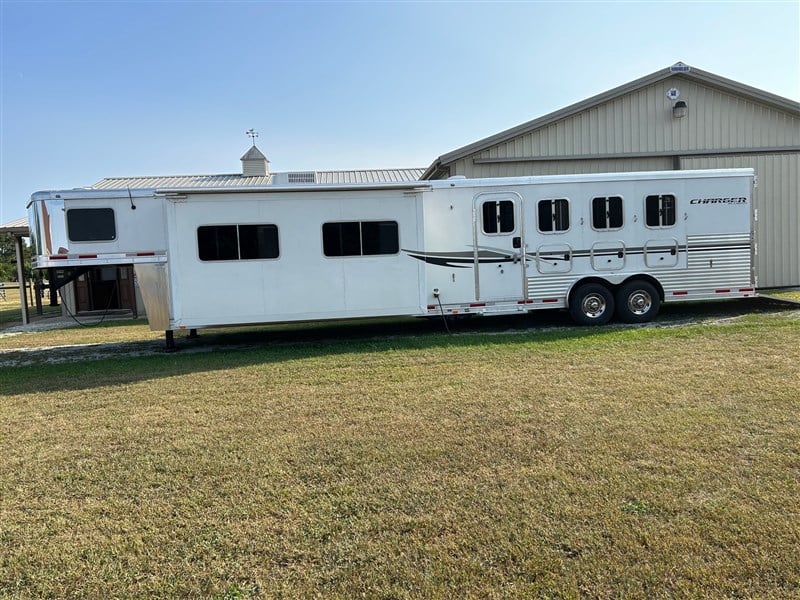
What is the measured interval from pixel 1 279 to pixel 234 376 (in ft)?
162

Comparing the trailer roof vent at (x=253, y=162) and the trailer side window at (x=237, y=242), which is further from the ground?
the trailer roof vent at (x=253, y=162)

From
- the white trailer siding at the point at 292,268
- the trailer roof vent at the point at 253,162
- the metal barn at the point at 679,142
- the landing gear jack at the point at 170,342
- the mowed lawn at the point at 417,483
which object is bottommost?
the mowed lawn at the point at 417,483

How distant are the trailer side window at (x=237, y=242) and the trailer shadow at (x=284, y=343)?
1.53m

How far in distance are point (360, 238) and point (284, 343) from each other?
232cm

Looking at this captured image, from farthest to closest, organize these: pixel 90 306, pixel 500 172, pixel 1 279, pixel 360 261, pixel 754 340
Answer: pixel 1 279
pixel 90 306
pixel 500 172
pixel 360 261
pixel 754 340

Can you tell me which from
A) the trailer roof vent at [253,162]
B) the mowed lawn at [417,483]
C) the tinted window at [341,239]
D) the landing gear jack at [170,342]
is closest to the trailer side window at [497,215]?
the tinted window at [341,239]

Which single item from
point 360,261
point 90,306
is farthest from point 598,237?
point 90,306

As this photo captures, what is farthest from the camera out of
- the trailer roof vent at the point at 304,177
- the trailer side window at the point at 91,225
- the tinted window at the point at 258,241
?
the trailer roof vent at the point at 304,177

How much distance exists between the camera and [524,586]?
2660 millimetres

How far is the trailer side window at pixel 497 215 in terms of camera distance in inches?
376

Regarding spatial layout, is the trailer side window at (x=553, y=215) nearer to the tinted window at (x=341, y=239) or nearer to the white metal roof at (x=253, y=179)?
the tinted window at (x=341, y=239)

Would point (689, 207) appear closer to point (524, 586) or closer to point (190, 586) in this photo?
point (524, 586)

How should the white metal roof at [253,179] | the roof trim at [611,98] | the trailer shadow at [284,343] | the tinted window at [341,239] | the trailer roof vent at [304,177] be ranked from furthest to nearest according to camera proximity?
the trailer roof vent at [304,177] → the white metal roof at [253,179] → the roof trim at [611,98] → the tinted window at [341,239] → the trailer shadow at [284,343]

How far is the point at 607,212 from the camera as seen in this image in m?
9.80
